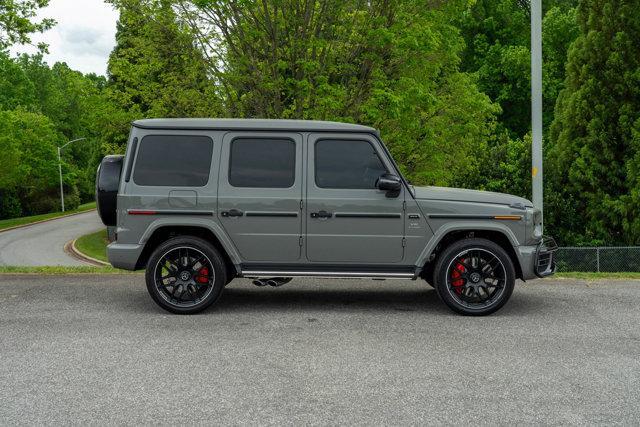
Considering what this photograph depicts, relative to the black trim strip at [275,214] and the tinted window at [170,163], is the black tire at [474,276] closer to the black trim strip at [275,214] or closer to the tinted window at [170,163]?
the black trim strip at [275,214]

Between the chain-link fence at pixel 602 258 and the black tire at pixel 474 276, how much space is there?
4057mm

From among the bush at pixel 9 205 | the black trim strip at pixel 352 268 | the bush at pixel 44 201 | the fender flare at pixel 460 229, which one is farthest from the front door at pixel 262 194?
the bush at pixel 44 201

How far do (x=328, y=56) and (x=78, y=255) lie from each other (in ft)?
73.5

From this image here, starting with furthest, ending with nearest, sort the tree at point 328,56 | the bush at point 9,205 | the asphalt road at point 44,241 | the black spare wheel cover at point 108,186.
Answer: the bush at point 9,205
the asphalt road at point 44,241
the tree at point 328,56
the black spare wheel cover at point 108,186

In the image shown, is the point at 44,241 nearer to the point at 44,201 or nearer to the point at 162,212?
the point at 44,201

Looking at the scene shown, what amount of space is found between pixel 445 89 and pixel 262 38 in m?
7.71

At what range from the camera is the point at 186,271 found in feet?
23.1

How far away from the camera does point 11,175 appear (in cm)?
5472

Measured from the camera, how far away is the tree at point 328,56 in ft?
44.4

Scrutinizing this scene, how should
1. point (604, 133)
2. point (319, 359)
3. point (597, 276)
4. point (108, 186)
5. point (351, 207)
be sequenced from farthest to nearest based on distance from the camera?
1. point (604, 133)
2. point (597, 276)
3. point (108, 186)
4. point (351, 207)
5. point (319, 359)

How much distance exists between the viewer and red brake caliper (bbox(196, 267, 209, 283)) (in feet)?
23.0

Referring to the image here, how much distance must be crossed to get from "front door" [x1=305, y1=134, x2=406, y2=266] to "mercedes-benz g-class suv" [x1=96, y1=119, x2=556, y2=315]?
1 cm

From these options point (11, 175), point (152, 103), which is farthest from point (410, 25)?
point (11, 175)

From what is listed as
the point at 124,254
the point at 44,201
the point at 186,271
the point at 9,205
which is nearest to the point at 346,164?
the point at 186,271
